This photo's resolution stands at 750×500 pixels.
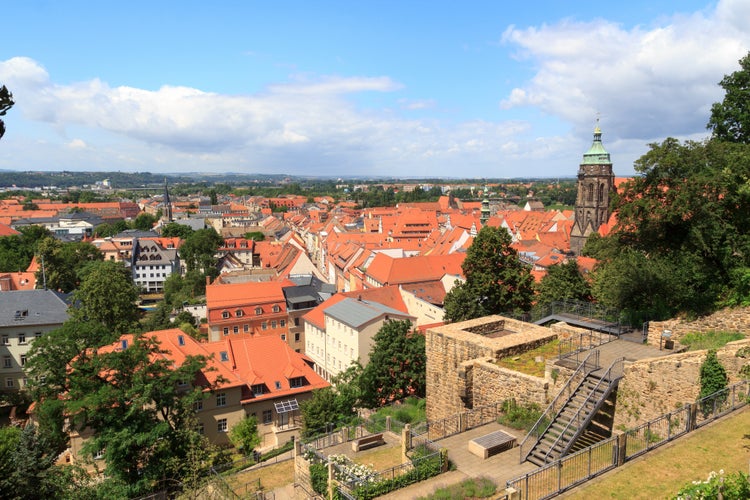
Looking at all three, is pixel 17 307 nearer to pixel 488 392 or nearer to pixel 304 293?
pixel 304 293

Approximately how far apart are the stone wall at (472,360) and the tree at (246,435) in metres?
13.7

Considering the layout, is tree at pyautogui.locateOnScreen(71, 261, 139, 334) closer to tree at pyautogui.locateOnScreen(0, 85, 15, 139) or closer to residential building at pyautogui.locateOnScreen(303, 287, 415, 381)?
residential building at pyautogui.locateOnScreen(303, 287, 415, 381)

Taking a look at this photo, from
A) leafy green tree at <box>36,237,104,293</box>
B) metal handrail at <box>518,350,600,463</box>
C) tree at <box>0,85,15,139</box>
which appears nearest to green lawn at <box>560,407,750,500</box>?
metal handrail at <box>518,350,600,463</box>

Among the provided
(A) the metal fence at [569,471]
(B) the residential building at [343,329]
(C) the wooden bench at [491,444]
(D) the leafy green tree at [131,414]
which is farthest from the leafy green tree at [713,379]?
(B) the residential building at [343,329]

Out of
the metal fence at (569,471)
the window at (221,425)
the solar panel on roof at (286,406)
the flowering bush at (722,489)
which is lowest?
the window at (221,425)

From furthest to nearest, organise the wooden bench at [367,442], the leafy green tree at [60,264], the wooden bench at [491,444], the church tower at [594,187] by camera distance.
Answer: the church tower at [594,187]
the leafy green tree at [60,264]
the wooden bench at [367,442]
the wooden bench at [491,444]

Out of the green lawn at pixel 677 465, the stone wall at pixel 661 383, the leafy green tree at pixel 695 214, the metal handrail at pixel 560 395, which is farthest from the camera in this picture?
the leafy green tree at pixel 695 214

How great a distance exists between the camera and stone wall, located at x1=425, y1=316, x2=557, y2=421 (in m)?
17.0

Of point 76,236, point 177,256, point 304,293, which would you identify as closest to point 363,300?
point 304,293

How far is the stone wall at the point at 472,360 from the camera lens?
17016 mm

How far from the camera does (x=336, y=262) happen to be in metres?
75.0

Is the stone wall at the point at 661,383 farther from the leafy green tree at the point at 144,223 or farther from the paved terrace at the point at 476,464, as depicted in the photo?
the leafy green tree at the point at 144,223

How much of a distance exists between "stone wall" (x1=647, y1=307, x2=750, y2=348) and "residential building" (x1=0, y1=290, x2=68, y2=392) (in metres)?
44.6

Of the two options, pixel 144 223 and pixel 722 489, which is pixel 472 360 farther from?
pixel 144 223
